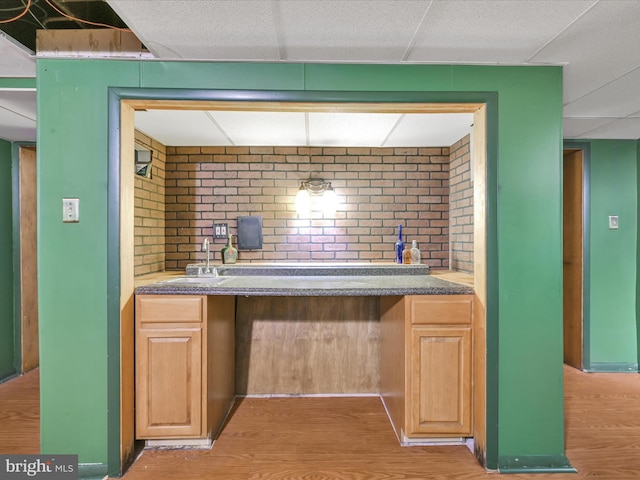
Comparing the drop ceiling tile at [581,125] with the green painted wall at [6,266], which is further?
the green painted wall at [6,266]

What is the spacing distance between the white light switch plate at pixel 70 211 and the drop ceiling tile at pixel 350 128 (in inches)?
61.8

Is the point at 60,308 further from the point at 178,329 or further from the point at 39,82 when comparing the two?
the point at 39,82

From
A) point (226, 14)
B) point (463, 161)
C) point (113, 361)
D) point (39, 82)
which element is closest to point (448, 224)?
point (463, 161)

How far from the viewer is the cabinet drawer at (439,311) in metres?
2.20

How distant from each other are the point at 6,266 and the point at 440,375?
3806 mm

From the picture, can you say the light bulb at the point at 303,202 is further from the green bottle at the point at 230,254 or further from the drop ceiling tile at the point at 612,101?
the drop ceiling tile at the point at 612,101

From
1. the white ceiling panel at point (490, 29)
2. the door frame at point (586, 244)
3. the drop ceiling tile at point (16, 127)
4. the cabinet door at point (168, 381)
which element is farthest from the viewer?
the door frame at point (586, 244)

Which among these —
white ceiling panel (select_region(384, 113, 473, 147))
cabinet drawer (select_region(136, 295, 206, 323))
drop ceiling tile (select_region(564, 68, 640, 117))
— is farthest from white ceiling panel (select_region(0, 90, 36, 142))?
drop ceiling tile (select_region(564, 68, 640, 117))

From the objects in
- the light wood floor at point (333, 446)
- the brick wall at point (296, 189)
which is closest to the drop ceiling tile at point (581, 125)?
the brick wall at point (296, 189)

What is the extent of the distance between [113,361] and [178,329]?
0.36 meters

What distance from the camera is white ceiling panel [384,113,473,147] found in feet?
8.95

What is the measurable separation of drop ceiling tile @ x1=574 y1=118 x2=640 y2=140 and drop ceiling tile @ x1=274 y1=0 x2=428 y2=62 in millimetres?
2374

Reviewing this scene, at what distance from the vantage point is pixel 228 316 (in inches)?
108

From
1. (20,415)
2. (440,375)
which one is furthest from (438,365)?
(20,415)
